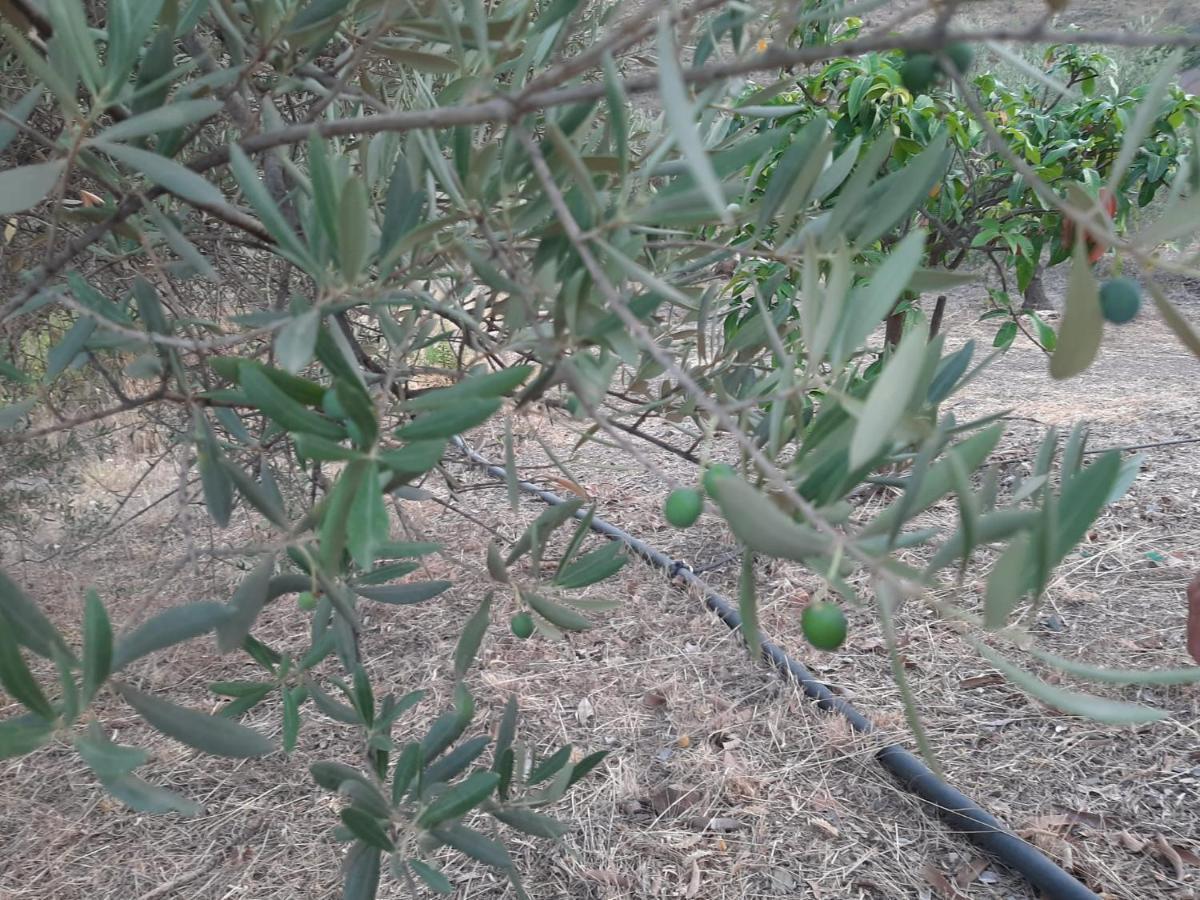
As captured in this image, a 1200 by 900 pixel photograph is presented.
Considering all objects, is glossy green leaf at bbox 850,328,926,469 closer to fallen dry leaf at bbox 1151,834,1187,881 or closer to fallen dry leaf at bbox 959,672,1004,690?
fallen dry leaf at bbox 1151,834,1187,881

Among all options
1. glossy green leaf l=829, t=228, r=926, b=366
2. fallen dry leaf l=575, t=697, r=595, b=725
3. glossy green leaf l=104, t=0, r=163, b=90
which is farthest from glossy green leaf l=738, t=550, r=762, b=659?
fallen dry leaf l=575, t=697, r=595, b=725

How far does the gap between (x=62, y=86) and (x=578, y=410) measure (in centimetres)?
37

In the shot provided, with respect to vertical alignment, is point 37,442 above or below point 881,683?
above

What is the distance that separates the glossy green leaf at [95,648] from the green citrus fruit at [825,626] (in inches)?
13.8

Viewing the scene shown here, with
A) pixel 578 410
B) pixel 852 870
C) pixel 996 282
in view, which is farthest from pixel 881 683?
pixel 996 282

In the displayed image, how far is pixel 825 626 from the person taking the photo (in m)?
0.41

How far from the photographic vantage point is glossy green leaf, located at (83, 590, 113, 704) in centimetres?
45

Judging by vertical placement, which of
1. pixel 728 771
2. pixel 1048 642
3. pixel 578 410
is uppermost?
pixel 578 410

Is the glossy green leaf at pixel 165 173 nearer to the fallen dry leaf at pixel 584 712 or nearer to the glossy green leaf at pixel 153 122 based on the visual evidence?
the glossy green leaf at pixel 153 122

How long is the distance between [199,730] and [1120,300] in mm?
548

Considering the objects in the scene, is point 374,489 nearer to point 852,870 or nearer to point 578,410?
point 578,410

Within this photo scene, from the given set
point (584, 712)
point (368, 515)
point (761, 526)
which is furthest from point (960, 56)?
point (584, 712)

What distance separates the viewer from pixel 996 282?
6.58 meters

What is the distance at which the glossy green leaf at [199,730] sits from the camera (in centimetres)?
51
